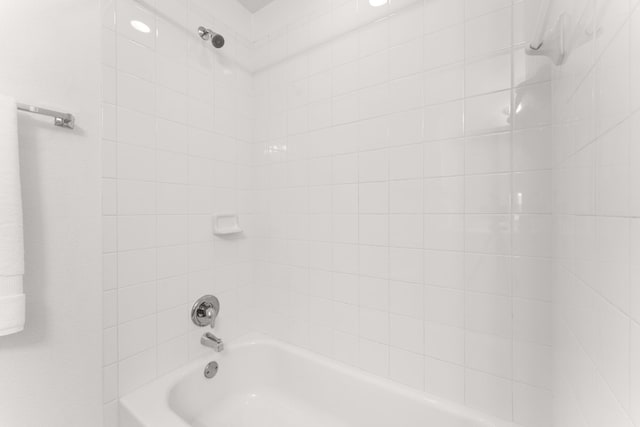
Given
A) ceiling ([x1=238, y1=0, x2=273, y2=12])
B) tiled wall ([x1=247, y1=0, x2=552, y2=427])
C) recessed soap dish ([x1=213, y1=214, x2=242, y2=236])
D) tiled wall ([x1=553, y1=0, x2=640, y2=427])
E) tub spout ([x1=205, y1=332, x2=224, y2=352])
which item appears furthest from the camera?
ceiling ([x1=238, y1=0, x2=273, y2=12])

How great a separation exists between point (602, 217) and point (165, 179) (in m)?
1.47

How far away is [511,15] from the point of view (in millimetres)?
949

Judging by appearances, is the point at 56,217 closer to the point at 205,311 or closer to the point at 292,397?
the point at 205,311

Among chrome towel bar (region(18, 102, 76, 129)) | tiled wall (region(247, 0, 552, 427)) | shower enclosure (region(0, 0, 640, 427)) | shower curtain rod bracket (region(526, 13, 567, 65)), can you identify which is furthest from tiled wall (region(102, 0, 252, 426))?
shower curtain rod bracket (region(526, 13, 567, 65))

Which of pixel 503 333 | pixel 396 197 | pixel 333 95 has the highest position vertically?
pixel 333 95

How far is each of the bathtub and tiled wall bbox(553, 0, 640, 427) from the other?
1.87 ft

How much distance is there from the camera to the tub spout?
1343 mm

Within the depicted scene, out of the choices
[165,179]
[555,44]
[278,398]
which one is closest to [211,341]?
[278,398]

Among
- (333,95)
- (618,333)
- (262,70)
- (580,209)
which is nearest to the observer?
(618,333)

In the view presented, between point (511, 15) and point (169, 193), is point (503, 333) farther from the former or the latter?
point (169, 193)

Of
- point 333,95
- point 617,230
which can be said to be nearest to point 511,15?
point 333,95

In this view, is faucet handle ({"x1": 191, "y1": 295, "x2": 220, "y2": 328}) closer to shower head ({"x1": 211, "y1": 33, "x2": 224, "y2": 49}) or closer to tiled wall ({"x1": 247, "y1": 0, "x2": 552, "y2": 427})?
tiled wall ({"x1": 247, "y1": 0, "x2": 552, "y2": 427})

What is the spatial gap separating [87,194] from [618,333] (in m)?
1.48

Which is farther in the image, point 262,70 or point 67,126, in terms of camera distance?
point 262,70
